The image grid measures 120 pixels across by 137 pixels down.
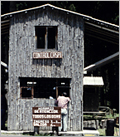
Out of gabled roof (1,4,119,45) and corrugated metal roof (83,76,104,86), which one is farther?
corrugated metal roof (83,76,104,86)

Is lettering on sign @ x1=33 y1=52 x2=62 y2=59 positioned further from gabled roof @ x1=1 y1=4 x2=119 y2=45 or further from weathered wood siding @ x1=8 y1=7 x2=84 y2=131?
gabled roof @ x1=1 y1=4 x2=119 y2=45

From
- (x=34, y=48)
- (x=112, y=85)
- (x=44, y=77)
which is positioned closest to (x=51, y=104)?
(x=44, y=77)

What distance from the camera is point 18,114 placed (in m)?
19.7

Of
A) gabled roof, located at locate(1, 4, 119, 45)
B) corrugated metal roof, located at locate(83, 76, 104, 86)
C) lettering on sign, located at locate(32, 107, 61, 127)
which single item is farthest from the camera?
corrugated metal roof, located at locate(83, 76, 104, 86)

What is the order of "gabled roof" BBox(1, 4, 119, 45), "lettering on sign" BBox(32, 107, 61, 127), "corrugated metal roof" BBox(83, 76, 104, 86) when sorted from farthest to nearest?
"corrugated metal roof" BBox(83, 76, 104, 86) < "gabled roof" BBox(1, 4, 119, 45) < "lettering on sign" BBox(32, 107, 61, 127)

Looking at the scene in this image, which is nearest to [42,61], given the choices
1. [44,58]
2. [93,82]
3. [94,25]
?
[44,58]

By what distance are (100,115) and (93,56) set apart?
6.29 meters


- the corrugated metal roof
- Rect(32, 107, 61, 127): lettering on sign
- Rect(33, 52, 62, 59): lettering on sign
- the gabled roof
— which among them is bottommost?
Rect(32, 107, 61, 127): lettering on sign

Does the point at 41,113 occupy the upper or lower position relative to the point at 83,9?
lower

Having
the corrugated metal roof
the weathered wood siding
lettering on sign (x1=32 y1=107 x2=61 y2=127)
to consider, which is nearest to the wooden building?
A: the weathered wood siding

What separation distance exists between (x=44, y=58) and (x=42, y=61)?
0.63 ft

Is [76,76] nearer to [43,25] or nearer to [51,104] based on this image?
[51,104]

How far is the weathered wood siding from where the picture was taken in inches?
774

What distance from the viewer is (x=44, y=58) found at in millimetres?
19750
